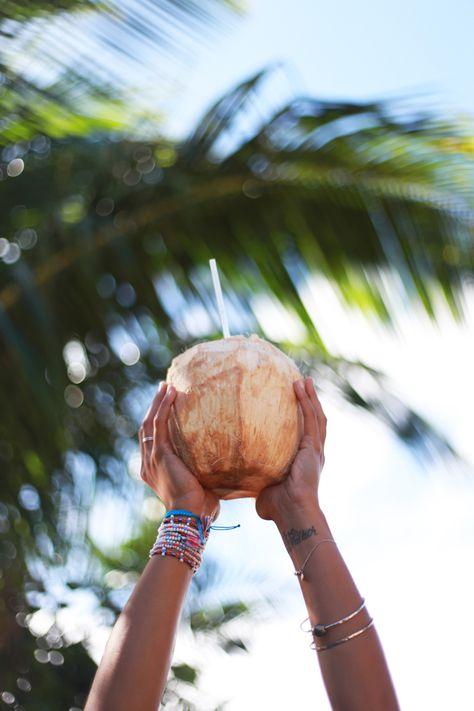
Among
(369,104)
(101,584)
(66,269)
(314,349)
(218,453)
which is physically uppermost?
(369,104)

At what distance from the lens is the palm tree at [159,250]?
315cm

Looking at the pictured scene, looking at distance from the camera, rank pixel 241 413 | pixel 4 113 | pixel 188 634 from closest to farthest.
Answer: pixel 241 413 → pixel 4 113 → pixel 188 634

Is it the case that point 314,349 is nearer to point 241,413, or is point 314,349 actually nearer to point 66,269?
point 66,269

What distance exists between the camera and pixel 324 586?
1895 millimetres

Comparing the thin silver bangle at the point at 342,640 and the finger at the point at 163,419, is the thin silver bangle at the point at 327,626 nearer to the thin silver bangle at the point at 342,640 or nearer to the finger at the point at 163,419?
the thin silver bangle at the point at 342,640

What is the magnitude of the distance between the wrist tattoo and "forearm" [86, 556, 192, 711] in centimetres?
22

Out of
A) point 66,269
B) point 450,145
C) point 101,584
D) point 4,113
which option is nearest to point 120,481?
point 101,584

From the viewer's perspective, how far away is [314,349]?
3.50m

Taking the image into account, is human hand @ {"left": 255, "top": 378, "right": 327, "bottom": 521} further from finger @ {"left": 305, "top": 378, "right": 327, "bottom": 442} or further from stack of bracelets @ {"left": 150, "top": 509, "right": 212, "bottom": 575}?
stack of bracelets @ {"left": 150, "top": 509, "right": 212, "bottom": 575}

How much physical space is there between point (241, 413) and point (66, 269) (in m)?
1.46

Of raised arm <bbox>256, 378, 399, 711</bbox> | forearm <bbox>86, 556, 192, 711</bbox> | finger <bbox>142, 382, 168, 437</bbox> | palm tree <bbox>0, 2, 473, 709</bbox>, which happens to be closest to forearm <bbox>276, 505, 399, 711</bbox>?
raised arm <bbox>256, 378, 399, 711</bbox>

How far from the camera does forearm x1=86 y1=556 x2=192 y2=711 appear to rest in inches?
67.6

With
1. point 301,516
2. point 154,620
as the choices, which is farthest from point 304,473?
point 154,620

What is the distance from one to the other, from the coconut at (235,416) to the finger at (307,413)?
0.01 m
